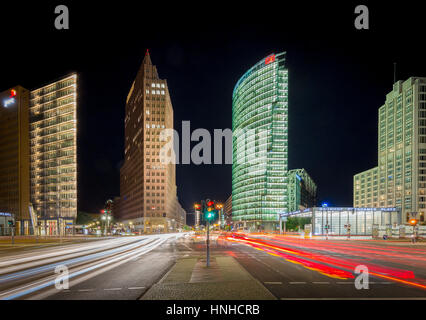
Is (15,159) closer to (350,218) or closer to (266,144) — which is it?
(266,144)

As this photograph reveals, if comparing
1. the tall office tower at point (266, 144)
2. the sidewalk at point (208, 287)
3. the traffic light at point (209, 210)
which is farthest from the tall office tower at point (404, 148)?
the sidewalk at point (208, 287)

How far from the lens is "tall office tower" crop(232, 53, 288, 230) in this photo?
135500 mm

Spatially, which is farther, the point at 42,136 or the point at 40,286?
the point at 42,136

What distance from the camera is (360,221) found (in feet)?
287

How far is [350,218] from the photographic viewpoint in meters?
86.4

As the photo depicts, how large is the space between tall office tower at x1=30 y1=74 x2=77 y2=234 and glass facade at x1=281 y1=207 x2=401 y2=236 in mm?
73571

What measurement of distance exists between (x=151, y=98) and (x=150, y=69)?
14.8 metres

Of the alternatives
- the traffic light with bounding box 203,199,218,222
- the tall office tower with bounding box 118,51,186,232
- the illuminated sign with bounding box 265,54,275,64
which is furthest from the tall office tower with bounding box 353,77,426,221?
the traffic light with bounding box 203,199,218,222

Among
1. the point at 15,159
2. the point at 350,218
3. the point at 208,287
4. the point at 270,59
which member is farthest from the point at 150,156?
the point at 208,287

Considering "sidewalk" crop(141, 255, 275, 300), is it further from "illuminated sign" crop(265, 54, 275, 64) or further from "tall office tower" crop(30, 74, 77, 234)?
"illuminated sign" crop(265, 54, 275, 64)

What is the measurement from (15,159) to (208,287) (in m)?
112

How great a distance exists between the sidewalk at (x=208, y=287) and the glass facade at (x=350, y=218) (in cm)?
7559
